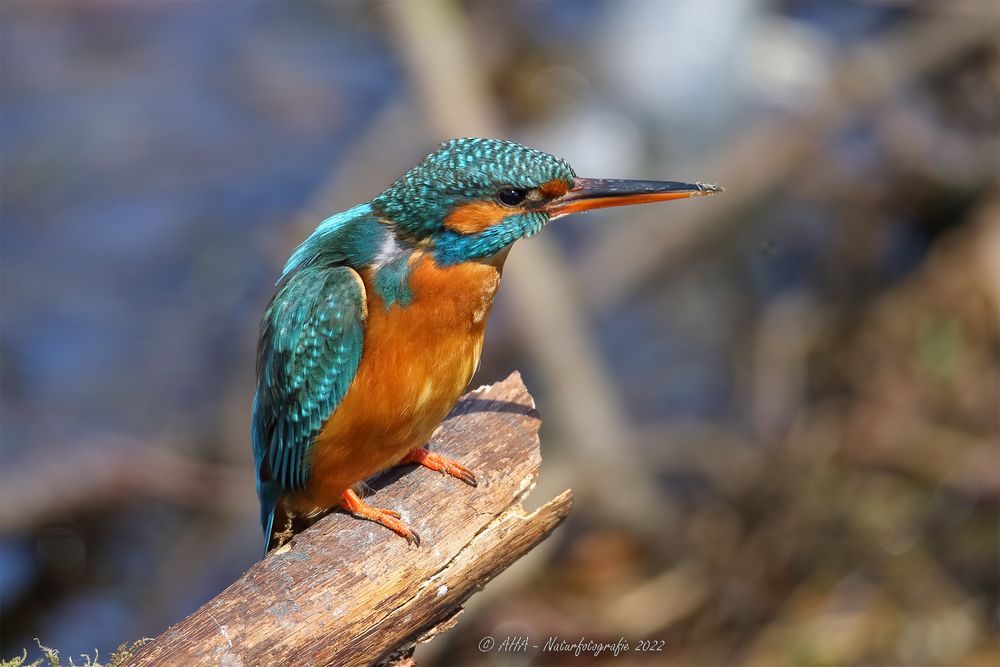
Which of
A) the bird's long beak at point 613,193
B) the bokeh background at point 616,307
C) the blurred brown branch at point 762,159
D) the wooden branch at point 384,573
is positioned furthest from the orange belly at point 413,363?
the blurred brown branch at point 762,159

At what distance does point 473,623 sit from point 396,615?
2.28 m

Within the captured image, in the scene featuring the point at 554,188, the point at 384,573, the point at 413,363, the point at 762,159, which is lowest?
the point at 384,573

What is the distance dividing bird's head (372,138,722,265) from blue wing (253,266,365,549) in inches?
9.1

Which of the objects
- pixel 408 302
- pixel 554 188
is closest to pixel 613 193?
pixel 554 188

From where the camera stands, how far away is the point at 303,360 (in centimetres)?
297

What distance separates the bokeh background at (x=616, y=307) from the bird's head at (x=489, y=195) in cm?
220

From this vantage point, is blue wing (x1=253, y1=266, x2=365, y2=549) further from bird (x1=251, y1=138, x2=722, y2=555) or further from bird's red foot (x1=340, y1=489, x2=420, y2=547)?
bird's red foot (x1=340, y1=489, x2=420, y2=547)

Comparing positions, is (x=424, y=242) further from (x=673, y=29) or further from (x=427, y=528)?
(x=673, y=29)

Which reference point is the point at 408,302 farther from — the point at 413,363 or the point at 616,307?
the point at 616,307

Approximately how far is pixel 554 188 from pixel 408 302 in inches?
17.2

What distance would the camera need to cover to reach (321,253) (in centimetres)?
305

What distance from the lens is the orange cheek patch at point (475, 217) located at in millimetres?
2848

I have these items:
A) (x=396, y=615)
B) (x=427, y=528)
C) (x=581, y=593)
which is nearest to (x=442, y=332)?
(x=427, y=528)

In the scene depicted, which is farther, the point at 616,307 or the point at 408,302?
the point at 616,307
